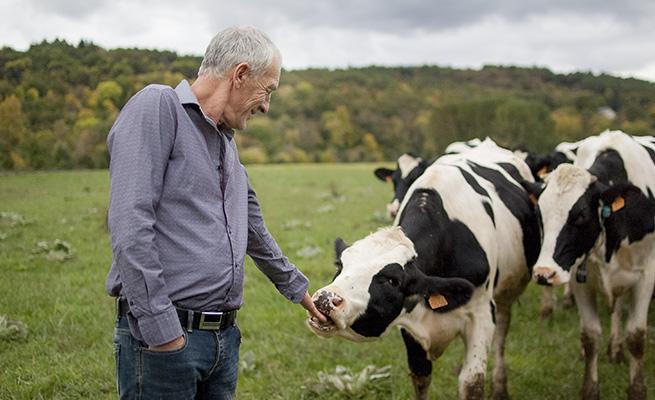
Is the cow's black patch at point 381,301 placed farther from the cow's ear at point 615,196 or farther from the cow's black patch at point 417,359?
the cow's ear at point 615,196

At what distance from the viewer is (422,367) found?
4379 millimetres

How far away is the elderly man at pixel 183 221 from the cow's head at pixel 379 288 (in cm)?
87

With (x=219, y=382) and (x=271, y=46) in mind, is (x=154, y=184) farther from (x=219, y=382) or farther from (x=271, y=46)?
(x=219, y=382)

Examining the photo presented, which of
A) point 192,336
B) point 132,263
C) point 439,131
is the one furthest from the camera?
point 439,131

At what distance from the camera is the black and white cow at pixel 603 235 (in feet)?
15.0

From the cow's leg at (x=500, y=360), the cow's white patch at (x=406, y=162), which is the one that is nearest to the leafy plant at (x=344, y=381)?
the cow's leg at (x=500, y=360)

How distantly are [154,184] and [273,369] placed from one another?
384cm

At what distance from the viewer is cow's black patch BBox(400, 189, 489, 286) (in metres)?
3.95

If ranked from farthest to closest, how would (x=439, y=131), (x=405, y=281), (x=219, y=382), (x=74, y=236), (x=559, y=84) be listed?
(x=559, y=84)
(x=439, y=131)
(x=74, y=236)
(x=405, y=281)
(x=219, y=382)

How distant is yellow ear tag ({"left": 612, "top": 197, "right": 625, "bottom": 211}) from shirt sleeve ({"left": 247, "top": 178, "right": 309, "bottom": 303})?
10.3 feet

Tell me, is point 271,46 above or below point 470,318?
above

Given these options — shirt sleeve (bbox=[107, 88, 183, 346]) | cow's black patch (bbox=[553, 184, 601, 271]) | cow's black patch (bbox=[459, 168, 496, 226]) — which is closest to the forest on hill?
cow's black patch (bbox=[459, 168, 496, 226])

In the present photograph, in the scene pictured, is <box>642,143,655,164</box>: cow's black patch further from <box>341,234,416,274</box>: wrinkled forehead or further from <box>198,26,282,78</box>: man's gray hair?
<box>198,26,282,78</box>: man's gray hair

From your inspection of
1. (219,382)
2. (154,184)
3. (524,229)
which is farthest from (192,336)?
(524,229)
